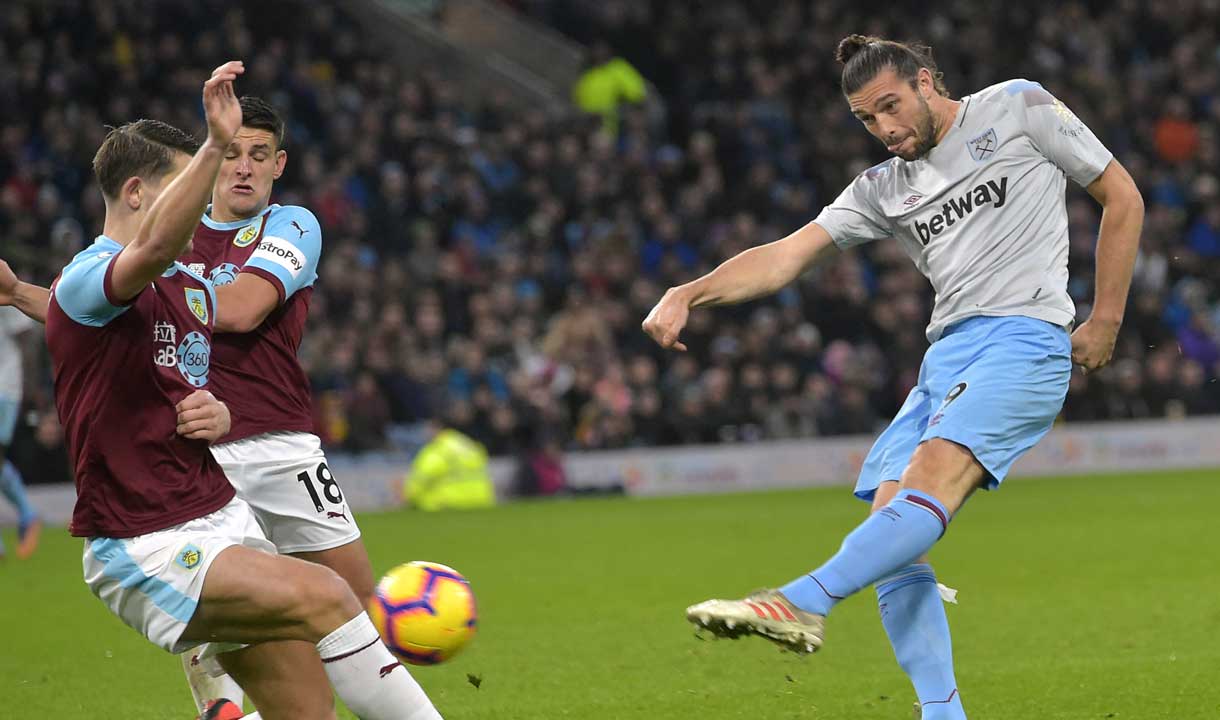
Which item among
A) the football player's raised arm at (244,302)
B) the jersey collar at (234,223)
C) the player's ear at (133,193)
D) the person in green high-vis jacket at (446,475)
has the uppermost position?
the player's ear at (133,193)

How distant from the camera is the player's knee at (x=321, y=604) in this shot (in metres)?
4.46

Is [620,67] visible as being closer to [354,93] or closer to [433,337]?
[354,93]

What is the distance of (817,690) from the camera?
6867 millimetres

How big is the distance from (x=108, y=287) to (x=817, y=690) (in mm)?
3782

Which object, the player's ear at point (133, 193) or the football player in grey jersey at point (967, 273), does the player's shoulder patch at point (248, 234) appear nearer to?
the player's ear at point (133, 193)

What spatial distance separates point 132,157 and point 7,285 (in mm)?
1082

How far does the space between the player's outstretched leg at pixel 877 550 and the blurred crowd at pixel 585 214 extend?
1353cm

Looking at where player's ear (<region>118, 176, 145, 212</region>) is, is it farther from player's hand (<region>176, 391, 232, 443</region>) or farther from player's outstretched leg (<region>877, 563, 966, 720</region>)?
player's outstretched leg (<region>877, 563, 966, 720</region>)

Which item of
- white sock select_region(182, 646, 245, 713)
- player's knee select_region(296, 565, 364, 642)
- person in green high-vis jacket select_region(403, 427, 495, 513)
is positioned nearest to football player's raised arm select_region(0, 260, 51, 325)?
white sock select_region(182, 646, 245, 713)

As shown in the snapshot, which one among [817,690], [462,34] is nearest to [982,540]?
[817,690]

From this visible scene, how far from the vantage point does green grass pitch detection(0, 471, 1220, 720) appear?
21.8 feet

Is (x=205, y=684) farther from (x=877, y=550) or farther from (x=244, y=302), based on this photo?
(x=877, y=550)

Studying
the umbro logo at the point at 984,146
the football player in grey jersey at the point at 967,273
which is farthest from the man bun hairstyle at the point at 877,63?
the umbro logo at the point at 984,146

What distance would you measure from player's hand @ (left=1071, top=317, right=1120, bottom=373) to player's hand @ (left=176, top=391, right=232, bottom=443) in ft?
8.69
